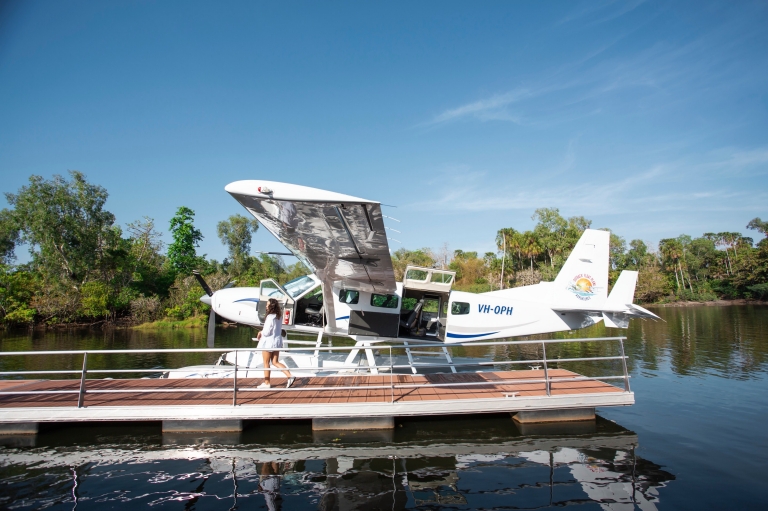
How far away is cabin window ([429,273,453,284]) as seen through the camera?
955 centimetres

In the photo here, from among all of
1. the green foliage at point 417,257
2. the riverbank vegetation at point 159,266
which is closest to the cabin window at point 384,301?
the riverbank vegetation at point 159,266

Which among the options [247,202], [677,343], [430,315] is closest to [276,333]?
[247,202]

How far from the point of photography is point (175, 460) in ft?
19.3

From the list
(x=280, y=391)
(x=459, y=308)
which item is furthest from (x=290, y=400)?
(x=459, y=308)

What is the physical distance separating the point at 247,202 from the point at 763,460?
7711 millimetres

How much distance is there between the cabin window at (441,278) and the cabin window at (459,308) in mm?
733

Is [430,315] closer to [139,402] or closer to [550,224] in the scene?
[139,402]

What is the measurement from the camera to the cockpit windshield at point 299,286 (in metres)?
9.77

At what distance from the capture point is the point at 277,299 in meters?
9.69

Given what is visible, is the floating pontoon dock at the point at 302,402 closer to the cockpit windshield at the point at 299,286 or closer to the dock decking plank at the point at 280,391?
the dock decking plank at the point at 280,391

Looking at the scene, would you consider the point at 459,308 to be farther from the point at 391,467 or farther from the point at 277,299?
the point at 391,467

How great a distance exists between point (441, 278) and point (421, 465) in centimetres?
464

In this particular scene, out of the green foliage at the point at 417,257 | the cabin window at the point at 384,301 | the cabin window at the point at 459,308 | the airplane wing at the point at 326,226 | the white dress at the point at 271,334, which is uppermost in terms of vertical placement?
the green foliage at the point at 417,257

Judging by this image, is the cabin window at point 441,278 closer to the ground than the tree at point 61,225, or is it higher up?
closer to the ground
